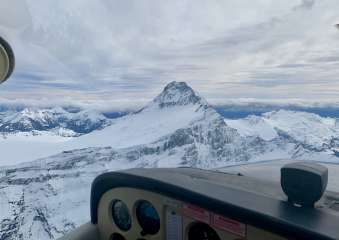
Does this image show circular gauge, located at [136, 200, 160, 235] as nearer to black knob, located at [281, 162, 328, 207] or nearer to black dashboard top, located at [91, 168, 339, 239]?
black dashboard top, located at [91, 168, 339, 239]

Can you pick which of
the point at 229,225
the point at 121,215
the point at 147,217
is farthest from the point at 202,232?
the point at 121,215

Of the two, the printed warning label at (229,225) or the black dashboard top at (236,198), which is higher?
the black dashboard top at (236,198)

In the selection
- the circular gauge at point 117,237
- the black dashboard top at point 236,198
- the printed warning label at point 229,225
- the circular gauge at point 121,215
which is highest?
the black dashboard top at point 236,198

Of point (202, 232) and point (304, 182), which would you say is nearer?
point (304, 182)

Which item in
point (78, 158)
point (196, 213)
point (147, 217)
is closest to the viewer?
point (196, 213)

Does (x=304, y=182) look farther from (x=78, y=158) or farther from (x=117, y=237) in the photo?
(x=78, y=158)

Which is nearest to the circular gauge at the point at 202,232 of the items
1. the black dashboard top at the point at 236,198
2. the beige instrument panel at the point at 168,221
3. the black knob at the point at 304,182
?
the beige instrument panel at the point at 168,221

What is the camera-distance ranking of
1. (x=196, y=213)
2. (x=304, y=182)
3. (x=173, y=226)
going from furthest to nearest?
(x=173, y=226)
(x=196, y=213)
(x=304, y=182)

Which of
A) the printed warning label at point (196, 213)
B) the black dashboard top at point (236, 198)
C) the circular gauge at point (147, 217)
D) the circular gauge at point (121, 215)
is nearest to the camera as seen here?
the black dashboard top at point (236, 198)

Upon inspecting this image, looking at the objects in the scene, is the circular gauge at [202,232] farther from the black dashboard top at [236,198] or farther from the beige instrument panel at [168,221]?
the black dashboard top at [236,198]
